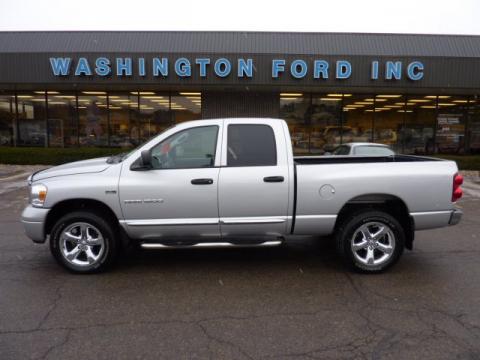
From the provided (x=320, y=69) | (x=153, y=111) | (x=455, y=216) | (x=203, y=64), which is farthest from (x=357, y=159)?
(x=153, y=111)

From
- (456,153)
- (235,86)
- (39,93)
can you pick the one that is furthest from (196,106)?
(456,153)

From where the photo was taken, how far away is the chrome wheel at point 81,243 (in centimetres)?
463

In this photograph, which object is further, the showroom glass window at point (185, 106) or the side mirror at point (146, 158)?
the showroom glass window at point (185, 106)

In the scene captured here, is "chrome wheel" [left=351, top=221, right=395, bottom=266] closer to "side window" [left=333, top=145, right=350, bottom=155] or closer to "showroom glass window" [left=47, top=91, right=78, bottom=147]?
"side window" [left=333, top=145, right=350, bottom=155]

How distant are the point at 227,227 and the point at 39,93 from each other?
1672cm

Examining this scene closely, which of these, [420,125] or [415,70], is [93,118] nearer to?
[415,70]

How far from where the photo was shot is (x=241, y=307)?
3855 mm

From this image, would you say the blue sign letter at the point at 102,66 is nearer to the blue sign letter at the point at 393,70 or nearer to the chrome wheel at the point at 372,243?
the blue sign letter at the point at 393,70

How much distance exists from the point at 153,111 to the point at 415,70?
11.3 m

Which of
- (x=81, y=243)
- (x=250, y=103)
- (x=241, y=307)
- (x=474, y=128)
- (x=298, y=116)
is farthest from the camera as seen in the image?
(x=474, y=128)

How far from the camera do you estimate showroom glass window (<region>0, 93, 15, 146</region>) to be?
60.0ft

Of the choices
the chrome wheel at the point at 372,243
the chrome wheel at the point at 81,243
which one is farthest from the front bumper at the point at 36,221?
the chrome wheel at the point at 372,243

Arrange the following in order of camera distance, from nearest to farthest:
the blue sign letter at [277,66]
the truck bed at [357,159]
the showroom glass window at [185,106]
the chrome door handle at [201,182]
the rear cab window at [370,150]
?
the chrome door handle at [201,182] → the truck bed at [357,159] → the rear cab window at [370,150] → the blue sign letter at [277,66] → the showroom glass window at [185,106]

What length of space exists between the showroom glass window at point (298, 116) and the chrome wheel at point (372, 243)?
43.2 feet
